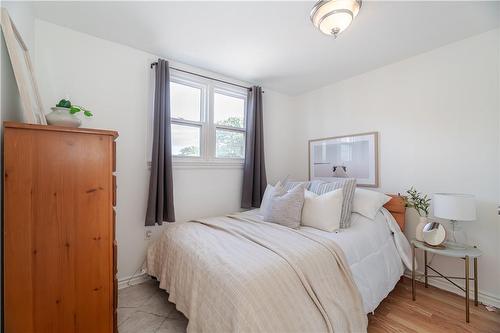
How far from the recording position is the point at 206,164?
106 inches

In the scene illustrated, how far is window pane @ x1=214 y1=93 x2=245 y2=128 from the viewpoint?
288 cm

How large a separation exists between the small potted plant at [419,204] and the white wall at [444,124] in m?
0.07

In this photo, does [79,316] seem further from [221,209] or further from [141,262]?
[221,209]

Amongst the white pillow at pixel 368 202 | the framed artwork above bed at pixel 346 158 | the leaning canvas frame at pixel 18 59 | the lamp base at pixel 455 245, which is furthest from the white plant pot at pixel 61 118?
the lamp base at pixel 455 245

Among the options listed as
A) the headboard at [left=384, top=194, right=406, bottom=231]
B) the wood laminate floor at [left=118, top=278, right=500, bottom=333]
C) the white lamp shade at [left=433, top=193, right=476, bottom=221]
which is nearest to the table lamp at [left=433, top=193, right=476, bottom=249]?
the white lamp shade at [left=433, top=193, right=476, bottom=221]

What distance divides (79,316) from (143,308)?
712 millimetres

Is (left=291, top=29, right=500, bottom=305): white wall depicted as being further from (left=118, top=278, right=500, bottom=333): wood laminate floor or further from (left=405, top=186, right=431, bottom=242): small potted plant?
(left=118, top=278, right=500, bottom=333): wood laminate floor

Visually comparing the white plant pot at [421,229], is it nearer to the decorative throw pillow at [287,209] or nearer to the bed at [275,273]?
the bed at [275,273]

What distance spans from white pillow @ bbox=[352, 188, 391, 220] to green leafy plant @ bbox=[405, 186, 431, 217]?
8.8 inches

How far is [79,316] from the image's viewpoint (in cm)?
119

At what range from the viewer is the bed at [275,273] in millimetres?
1084

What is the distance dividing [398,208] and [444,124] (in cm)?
95

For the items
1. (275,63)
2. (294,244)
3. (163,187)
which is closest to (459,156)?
(294,244)

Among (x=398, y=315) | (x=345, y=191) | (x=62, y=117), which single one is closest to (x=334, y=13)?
(x=345, y=191)
